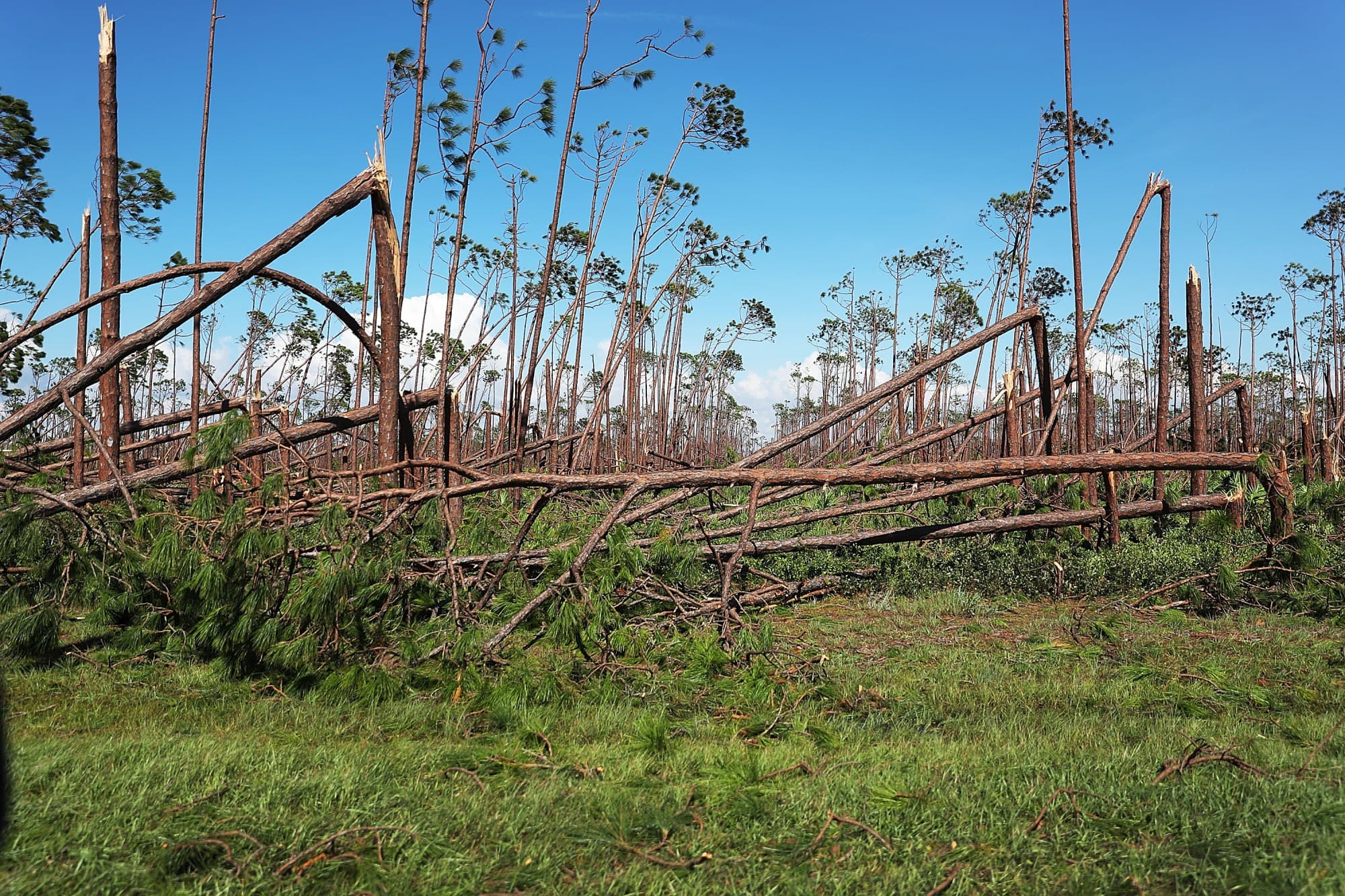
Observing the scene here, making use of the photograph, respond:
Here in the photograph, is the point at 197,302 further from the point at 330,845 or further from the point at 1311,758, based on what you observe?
the point at 1311,758

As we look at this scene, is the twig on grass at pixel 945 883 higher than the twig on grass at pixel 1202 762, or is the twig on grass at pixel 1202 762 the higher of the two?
the twig on grass at pixel 1202 762

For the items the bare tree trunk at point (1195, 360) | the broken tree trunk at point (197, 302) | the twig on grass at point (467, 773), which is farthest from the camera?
the bare tree trunk at point (1195, 360)

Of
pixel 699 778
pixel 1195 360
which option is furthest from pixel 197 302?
pixel 1195 360

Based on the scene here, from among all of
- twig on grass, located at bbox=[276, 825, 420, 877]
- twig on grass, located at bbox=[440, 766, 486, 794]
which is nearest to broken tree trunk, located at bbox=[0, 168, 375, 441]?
twig on grass, located at bbox=[440, 766, 486, 794]

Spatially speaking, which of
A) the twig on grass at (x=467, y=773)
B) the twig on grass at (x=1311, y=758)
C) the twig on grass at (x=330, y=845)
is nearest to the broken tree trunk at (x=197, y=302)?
the twig on grass at (x=467, y=773)

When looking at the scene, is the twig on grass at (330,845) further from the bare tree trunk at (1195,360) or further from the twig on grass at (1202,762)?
the bare tree trunk at (1195,360)

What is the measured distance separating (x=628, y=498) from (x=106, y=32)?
6.07m

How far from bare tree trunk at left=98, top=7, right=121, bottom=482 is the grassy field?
10.8 ft

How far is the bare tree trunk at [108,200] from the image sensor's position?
6496 millimetres

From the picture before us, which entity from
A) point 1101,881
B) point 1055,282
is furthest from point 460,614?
point 1055,282

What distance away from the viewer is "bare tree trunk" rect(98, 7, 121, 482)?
6.50 m

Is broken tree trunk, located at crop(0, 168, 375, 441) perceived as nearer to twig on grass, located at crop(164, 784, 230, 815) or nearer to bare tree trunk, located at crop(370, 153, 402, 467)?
bare tree trunk, located at crop(370, 153, 402, 467)

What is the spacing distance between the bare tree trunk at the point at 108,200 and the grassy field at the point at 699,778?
3294 millimetres

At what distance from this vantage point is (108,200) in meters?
6.56
